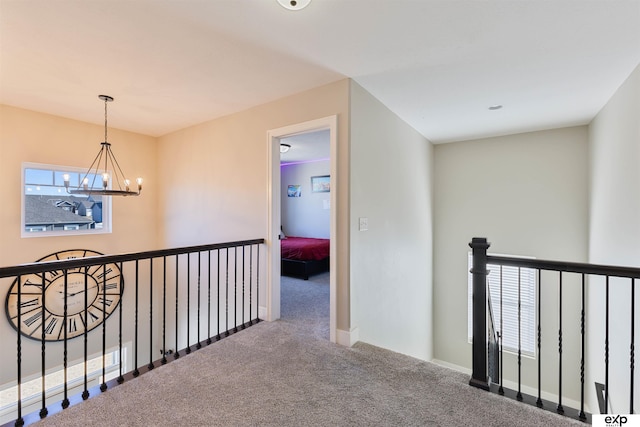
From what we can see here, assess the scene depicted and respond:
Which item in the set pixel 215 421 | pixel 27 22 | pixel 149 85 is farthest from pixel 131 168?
pixel 215 421

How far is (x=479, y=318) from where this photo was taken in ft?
6.68

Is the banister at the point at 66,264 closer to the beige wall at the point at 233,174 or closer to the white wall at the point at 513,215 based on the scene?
the beige wall at the point at 233,174

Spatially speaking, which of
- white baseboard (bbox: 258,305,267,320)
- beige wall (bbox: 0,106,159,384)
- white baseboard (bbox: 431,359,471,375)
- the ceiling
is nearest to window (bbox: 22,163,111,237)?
beige wall (bbox: 0,106,159,384)

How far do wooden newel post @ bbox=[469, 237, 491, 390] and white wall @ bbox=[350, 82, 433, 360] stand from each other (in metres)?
A: 1.03

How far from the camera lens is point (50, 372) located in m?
3.81

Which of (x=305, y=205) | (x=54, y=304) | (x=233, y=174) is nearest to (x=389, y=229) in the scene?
(x=233, y=174)

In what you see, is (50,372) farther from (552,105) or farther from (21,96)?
(552,105)

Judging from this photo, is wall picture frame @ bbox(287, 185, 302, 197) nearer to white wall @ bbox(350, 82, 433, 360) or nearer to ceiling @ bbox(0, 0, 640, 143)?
white wall @ bbox(350, 82, 433, 360)

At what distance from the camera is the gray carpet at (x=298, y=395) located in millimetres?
1719

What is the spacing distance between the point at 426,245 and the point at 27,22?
5167mm

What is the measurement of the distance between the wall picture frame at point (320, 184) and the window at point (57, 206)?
13.2 feet

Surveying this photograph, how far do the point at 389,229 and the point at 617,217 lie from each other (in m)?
2.18

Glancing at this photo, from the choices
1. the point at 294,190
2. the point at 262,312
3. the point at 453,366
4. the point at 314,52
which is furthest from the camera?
the point at 294,190

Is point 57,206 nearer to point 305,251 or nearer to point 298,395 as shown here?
point 305,251
